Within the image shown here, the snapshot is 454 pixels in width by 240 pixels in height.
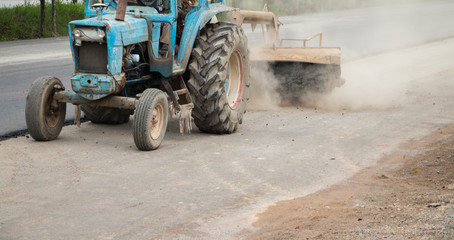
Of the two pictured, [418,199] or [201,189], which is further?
[201,189]

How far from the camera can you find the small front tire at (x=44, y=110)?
29.5 ft

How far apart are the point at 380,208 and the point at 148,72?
4.51 meters

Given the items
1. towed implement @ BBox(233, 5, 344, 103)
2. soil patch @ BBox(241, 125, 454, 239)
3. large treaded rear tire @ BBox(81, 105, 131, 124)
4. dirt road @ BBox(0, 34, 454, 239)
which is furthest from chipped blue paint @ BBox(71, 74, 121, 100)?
towed implement @ BBox(233, 5, 344, 103)

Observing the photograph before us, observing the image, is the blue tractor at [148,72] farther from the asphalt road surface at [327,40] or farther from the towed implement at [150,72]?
the asphalt road surface at [327,40]

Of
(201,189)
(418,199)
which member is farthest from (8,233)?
(418,199)

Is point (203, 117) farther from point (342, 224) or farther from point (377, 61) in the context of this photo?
point (377, 61)

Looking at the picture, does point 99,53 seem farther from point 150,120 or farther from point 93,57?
point 150,120

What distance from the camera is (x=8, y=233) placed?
232 inches

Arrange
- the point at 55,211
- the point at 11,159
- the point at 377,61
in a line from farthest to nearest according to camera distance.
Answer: the point at 377,61 → the point at 11,159 → the point at 55,211

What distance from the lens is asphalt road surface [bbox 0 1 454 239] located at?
6223 millimetres

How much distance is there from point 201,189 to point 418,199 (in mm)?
2151

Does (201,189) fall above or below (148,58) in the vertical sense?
below

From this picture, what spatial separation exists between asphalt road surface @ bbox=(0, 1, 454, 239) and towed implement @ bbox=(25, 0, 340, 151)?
29 centimetres

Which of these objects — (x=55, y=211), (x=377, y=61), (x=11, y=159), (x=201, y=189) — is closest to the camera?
(x=55, y=211)
